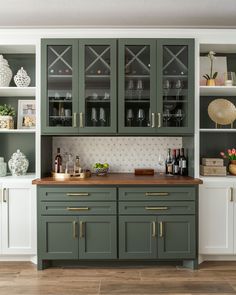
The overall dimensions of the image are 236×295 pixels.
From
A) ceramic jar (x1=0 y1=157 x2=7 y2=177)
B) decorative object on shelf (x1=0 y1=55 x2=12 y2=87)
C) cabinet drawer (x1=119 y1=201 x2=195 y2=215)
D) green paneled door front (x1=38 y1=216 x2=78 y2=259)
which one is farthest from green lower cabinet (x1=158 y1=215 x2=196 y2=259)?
decorative object on shelf (x1=0 y1=55 x2=12 y2=87)

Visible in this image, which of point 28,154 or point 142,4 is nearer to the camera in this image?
point 142,4

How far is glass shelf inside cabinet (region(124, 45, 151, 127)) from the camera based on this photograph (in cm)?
311

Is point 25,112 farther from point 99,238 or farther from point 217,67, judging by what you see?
point 217,67

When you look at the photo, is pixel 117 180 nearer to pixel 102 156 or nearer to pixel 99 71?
pixel 102 156

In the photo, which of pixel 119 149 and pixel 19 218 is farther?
pixel 119 149

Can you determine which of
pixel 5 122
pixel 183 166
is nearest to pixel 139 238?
pixel 183 166

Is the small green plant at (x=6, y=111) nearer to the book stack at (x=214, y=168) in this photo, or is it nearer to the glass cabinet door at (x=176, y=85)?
the glass cabinet door at (x=176, y=85)

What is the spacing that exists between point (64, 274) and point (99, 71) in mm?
2063

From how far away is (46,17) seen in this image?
10.2 ft

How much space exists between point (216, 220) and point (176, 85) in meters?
1.45

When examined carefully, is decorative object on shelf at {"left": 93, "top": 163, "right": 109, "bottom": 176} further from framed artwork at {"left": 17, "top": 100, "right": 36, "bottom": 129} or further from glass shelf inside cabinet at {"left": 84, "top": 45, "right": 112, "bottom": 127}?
framed artwork at {"left": 17, "top": 100, "right": 36, "bottom": 129}

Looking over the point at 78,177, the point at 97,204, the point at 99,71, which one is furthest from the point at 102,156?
the point at 99,71

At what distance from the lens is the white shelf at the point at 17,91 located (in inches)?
125

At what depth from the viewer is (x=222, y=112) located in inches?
134
